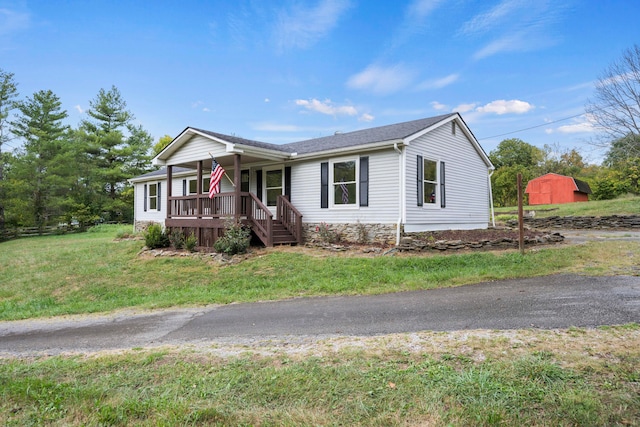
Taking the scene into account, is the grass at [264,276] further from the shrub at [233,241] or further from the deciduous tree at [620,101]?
the deciduous tree at [620,101]

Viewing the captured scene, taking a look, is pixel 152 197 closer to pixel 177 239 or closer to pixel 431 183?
pixel 177 239

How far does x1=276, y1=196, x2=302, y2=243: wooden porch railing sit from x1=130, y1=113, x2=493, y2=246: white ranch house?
4 centimetres

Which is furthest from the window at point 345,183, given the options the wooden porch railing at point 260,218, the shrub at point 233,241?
the shrub at point 233,241

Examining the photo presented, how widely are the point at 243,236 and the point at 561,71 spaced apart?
51.5 ft

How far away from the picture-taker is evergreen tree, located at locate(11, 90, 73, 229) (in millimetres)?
26594

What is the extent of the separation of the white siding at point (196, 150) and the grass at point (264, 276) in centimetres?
380

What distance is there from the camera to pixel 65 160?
1104 inches

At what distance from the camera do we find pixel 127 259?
12.3m

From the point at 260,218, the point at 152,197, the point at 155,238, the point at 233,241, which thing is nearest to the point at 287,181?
the point at 260,218

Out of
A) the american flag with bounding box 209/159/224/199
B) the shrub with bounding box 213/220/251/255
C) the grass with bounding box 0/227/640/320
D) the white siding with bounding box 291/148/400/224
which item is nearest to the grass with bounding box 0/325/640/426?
the grass with bounding box 0/227/640/320

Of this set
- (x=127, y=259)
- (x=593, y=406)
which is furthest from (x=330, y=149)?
(x=593, y=406)

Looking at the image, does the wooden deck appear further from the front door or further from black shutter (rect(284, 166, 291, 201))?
the front door

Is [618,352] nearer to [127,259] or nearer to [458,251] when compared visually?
[458,251]

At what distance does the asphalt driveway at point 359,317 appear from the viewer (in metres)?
4.45
